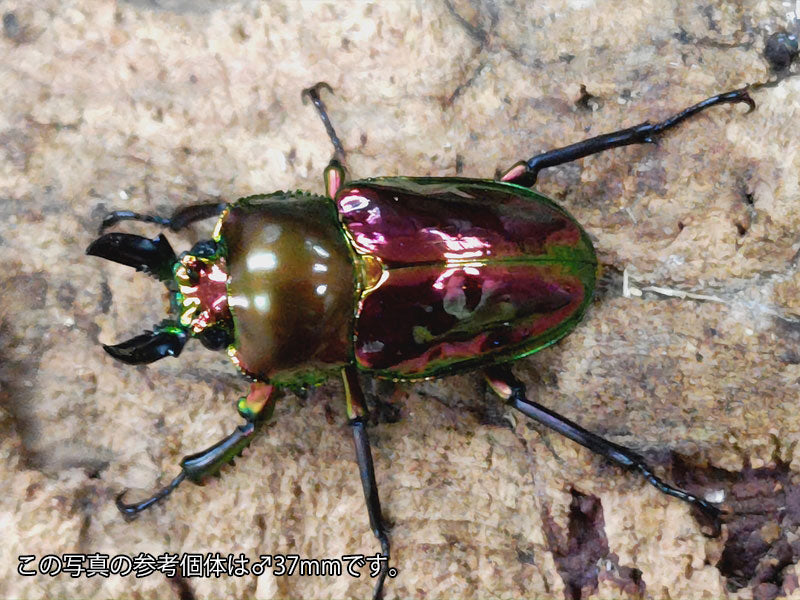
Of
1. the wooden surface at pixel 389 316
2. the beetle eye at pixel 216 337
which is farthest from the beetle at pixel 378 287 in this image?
the wooden surface at pixel 389 316

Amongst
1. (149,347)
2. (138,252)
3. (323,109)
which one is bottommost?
(149,347)

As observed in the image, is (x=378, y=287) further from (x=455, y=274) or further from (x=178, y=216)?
(x=178, y=216)

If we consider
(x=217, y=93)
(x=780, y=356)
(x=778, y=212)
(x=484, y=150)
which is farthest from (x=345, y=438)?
(x=778, y=212)

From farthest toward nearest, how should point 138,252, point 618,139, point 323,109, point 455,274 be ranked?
point 323,109 < point 618,139 < point 455,274 < point 138,252

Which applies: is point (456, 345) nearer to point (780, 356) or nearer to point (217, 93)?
point (780, 356)

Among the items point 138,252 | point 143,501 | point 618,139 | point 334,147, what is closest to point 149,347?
point 138,252

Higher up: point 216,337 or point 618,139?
point 618,139

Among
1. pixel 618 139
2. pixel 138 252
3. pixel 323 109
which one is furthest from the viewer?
pixel 323 109

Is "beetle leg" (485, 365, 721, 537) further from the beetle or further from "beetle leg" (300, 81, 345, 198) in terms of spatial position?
"beetle leg" (300, 81, 345, 198)
